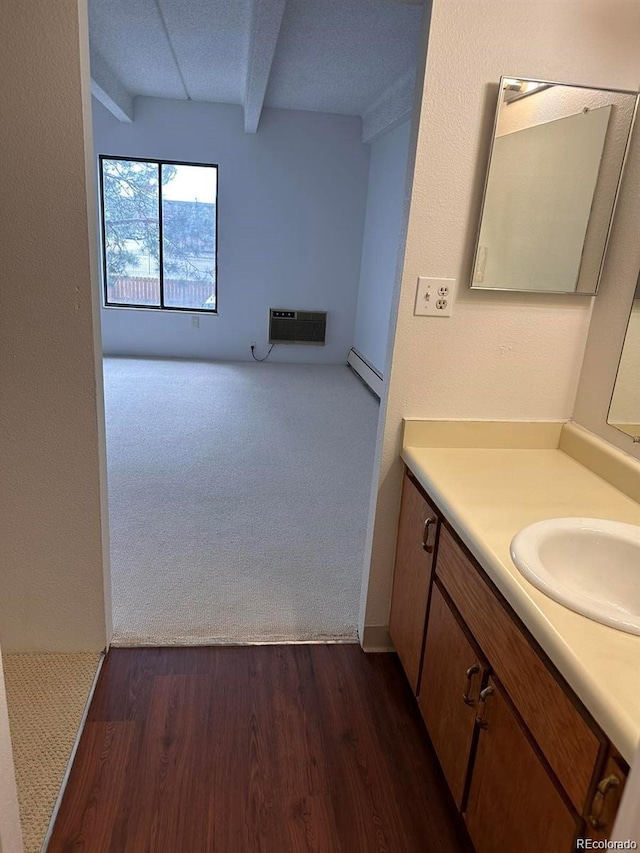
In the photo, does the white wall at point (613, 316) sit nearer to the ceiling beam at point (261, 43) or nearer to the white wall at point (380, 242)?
the ceiling beam at point (261, 43)

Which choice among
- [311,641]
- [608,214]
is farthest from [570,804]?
[608,214]

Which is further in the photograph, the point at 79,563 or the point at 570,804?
the point at 79,563

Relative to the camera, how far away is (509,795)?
1115 mm

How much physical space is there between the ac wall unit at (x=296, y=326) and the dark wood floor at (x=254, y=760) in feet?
16.0

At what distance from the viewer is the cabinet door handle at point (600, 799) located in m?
0.82

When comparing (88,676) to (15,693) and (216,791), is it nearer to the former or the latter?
(15,693)

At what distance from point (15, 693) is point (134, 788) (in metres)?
0.54

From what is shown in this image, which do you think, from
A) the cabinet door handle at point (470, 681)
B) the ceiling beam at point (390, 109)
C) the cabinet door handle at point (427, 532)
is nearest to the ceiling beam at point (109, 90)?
the ceiling beam at point (390, 109)

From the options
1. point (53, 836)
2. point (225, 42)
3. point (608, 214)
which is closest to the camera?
point (53, 836)

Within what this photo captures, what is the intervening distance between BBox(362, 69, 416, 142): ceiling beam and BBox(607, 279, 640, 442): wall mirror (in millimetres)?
3138

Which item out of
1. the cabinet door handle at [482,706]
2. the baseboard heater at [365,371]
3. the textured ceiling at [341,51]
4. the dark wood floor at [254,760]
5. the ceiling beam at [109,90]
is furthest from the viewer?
the baseboard heater at [365,371]

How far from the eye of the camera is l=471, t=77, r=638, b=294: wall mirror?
1.60 meters

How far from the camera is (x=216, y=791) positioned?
5.02 feet

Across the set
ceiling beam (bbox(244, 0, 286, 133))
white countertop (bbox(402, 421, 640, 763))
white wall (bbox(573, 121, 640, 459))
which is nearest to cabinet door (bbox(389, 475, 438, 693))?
white countertop (bbox(402, 421, 640, 763))
